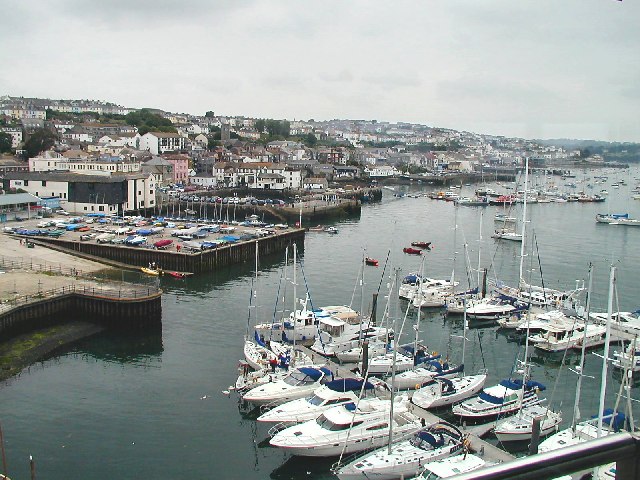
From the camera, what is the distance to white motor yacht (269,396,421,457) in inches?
328

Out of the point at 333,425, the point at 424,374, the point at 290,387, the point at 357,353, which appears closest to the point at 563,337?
the point at 424,374

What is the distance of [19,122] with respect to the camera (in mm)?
59156

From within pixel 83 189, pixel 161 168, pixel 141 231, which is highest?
pixel 161 168

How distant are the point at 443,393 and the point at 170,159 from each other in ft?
125

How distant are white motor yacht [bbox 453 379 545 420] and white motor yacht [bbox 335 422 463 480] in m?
1.30

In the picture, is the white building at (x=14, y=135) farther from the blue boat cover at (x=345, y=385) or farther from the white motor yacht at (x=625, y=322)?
the blue boat cover at (x=345, y=385)

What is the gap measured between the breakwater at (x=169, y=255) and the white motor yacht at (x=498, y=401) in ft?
40.2

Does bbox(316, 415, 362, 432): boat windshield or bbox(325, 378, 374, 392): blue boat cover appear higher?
bbox(325, 378, 374, 392): blue boat cover

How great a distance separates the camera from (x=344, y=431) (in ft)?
27.9

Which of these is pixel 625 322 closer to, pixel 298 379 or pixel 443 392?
pixel 443 392

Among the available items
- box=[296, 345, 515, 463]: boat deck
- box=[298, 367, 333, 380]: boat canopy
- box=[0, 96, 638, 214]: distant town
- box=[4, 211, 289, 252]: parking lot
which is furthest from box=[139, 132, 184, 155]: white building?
box=[298, 367, 333, 380]: boat canopy

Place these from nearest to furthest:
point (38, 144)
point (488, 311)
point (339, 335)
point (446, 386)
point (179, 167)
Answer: point (446, 386)
point (339, 335)
point (488, 311)
point (38, 144)
point (179, 167)

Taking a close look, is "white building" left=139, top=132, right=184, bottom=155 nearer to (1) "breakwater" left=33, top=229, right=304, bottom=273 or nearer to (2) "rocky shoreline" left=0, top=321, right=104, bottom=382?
(1) "breakwater" left=33, top=229, right=304, bottom=273

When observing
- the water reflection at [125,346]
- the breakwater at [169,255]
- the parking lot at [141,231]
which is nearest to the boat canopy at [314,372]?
the water reflection at [125,346]
